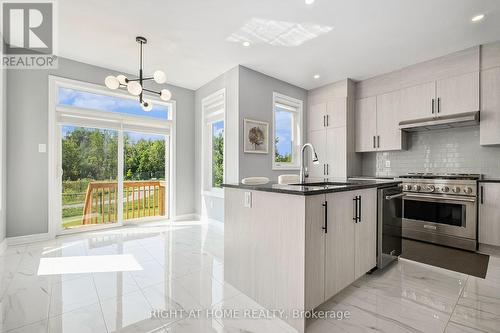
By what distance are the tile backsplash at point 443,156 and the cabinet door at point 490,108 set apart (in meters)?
0.37

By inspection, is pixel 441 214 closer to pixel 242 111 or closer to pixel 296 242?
pixel 296 242

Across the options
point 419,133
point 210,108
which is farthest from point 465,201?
point 210,108

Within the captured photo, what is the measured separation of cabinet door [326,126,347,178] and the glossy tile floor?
83.8 inches

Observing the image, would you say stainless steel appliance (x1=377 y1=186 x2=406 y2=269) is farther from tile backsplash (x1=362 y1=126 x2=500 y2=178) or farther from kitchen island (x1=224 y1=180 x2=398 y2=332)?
tile backsplash (x1=362 y1=126 x2=500 y2=178)

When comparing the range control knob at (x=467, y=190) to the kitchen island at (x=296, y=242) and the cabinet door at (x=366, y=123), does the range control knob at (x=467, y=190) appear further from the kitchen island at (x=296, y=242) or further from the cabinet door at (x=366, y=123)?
the kitchen island at (x=296, y=242)

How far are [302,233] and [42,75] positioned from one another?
4.41 metres

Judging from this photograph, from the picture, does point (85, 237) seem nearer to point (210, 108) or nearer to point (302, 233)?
point (210, 108)

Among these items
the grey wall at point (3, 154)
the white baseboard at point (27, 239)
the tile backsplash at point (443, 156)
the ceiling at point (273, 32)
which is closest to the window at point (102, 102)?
the ceiling at point (273, 32)

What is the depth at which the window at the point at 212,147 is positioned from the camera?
15.3ft

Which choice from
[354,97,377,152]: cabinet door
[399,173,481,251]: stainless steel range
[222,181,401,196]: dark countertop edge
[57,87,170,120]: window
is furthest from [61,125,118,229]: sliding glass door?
[399,173,481,251]: stainless steel range

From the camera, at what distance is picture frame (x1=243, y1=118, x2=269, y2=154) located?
396 cm

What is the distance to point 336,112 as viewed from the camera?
461 cm

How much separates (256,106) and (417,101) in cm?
266

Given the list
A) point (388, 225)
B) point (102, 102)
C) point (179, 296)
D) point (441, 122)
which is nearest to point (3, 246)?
point (102, 102)
